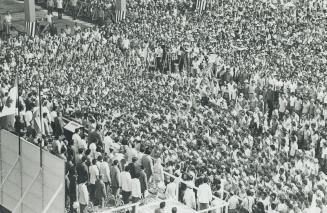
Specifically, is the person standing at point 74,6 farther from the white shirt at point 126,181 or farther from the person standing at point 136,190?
the person standing at point 136,190

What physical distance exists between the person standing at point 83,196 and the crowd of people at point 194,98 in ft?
0.30

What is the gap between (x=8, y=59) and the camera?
26.5 metres

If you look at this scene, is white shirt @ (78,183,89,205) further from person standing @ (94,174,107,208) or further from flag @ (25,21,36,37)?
flag @ (25,21,36,37)

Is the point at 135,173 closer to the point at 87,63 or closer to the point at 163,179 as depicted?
the point at 163,179

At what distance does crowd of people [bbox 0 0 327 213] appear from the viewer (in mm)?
17766

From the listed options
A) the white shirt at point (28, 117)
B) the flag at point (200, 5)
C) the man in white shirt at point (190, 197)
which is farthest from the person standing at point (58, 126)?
the flag at point (200, 5)

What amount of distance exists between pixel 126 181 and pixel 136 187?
32cm

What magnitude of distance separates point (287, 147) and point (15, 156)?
10.0 m

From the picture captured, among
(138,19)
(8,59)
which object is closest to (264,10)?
(138,19)

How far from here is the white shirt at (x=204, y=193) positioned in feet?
53.3

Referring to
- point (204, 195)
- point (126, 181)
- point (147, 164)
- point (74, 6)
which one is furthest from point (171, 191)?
point (74, 6)

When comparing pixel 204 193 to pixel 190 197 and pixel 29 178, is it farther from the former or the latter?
pixel 29 178

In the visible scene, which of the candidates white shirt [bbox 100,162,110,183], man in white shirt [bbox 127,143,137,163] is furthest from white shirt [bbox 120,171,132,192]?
man in white shirt [bbox 127,143,137,163]

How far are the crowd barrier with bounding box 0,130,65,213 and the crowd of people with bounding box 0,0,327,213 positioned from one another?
7.42 ft
